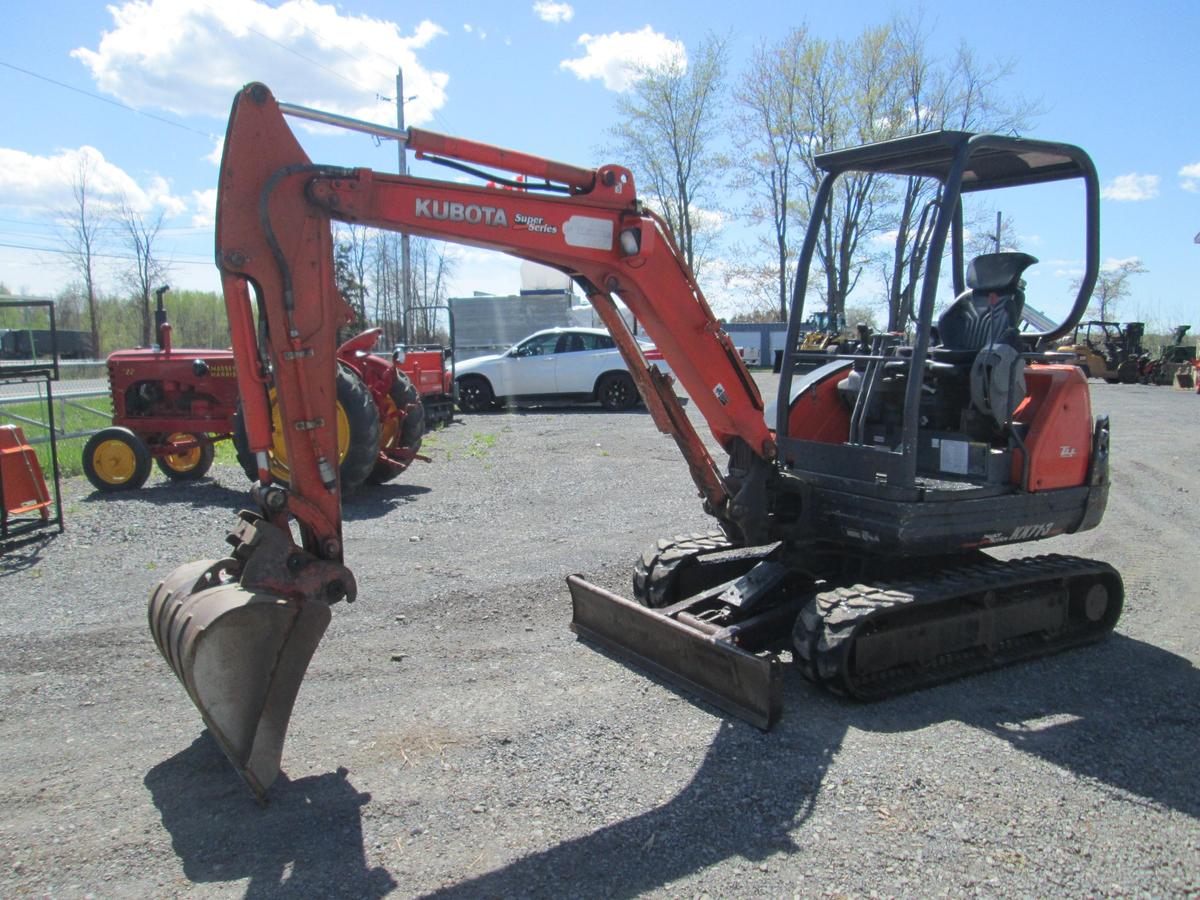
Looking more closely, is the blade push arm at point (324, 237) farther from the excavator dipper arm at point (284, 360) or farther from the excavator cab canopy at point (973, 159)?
the excavator cab canopy at point (973, 159)

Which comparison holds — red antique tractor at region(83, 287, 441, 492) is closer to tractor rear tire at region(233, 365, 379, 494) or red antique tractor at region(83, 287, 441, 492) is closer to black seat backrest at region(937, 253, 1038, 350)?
tractor rear tire at region(233, 365, 379, 494)

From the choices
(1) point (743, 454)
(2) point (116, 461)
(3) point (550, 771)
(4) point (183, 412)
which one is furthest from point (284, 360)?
(4) point (183, 412)

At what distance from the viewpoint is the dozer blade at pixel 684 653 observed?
448 centimetres

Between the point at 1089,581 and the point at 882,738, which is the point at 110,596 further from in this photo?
the point at 1089,581

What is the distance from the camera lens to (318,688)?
506cm

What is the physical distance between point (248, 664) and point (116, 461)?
7.78m

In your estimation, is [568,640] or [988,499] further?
[568,640]

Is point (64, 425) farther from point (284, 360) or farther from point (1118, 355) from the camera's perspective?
point (1118, 355)

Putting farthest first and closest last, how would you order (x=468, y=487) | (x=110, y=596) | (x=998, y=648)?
(x=468, y=487)
(x=110, y=596)
(x=998, y=648)

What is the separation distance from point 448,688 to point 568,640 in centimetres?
97

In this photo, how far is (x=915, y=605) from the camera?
502 cm

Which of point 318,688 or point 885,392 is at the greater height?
point 885,392

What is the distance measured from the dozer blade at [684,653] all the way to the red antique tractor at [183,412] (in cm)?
545

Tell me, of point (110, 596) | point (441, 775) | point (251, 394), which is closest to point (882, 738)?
point (441, 775)
